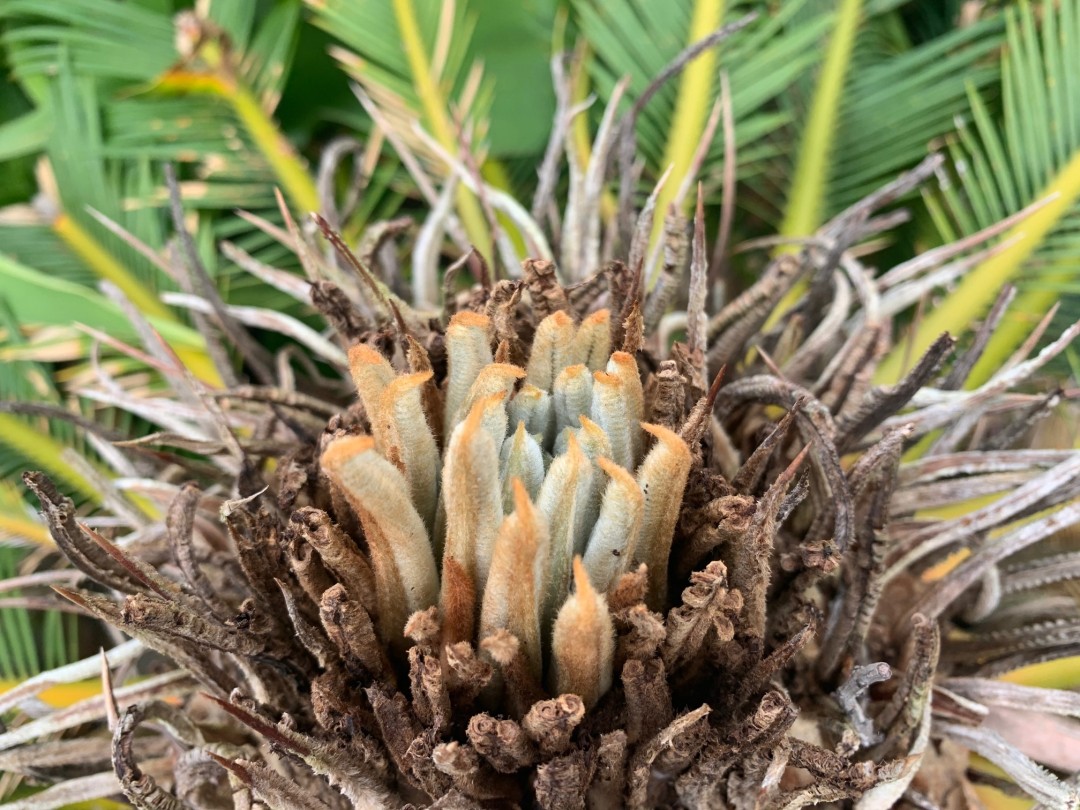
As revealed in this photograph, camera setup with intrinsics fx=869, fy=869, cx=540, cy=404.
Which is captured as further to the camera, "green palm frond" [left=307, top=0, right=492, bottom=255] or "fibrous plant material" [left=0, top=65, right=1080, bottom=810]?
"green palm frond" [left=307, top=0, right=492, bottom=255]

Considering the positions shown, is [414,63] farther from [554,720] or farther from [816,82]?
[554,720]

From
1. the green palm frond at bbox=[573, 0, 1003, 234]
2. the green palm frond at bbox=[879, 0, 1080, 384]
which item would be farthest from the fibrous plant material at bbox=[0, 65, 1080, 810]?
the green palm frond at bbox=[573, 0, 1003, 234]

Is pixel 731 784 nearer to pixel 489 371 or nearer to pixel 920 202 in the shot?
pixel 489 371

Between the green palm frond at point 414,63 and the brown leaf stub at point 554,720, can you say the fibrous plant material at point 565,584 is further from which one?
the green palm frond at point 414,63

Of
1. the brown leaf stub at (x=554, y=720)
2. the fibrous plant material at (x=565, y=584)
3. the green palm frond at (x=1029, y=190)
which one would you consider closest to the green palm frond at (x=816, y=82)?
the green palm frond at (x=1029, y=190)

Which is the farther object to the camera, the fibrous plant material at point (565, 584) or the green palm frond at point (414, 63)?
the green palm frond at point (414, 63)

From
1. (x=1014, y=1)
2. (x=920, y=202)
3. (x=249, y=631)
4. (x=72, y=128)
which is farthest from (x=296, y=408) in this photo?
(x=1014, y=1)

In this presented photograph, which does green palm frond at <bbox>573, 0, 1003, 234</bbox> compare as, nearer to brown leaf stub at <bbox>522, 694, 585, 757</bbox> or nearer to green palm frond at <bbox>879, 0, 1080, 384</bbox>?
green palm frond at <bbox>879, 0, 1080, 384</bbox>
